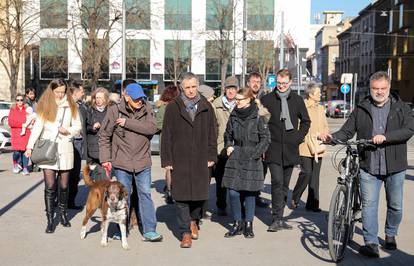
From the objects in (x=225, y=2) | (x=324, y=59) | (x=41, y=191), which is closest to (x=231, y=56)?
(x=225, y=2)

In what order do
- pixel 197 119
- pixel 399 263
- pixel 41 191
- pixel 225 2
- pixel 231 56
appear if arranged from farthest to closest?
pixel 225 2 → pixel 231 56 → pixel 41 191 → pixel 197 119 → pixel 399 263

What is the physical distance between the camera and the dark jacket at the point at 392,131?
5859 millimetres

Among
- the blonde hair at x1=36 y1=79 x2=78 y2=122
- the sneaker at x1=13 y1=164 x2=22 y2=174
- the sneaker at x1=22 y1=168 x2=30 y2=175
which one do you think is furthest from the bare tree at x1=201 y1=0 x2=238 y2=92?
the blonde hair at x1=36 y1=79 x2=78 y2=122

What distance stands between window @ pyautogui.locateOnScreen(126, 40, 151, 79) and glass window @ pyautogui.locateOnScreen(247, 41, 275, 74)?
31.7 ft

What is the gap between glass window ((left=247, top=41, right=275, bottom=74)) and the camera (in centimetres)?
3700

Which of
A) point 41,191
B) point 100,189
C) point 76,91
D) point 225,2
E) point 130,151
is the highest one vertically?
point 225,2

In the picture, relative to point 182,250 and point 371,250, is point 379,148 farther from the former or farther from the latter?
point 182,250

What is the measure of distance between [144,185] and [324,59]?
130766 millimetres

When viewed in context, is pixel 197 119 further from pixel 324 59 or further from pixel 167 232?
pixel 324 59

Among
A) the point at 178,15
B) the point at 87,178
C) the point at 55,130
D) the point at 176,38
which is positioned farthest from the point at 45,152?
the point at 178,15

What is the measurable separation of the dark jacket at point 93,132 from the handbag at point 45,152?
4.24 ft

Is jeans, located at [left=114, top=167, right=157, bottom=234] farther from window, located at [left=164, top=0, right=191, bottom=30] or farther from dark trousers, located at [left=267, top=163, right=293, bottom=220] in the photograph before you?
window, located at [left=164, top=0, right=191, bottom=30]

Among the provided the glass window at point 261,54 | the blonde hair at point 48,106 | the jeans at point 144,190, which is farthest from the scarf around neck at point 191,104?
the glass window at point 261,54

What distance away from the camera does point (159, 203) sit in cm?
902
